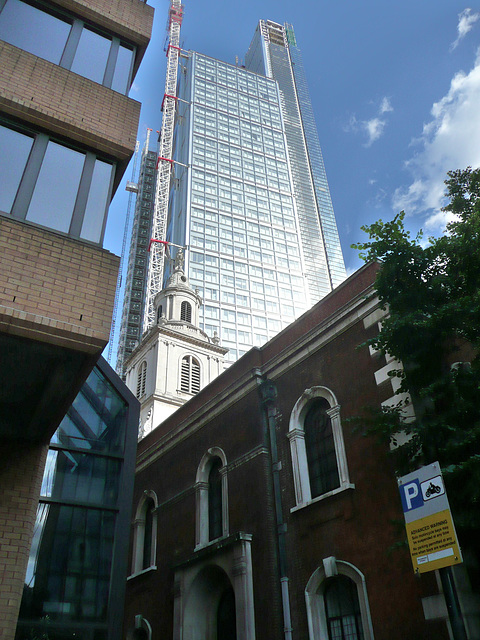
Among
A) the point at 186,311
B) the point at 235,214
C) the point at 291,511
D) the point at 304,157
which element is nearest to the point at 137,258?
the point at 235,214

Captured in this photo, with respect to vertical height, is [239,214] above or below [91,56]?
above

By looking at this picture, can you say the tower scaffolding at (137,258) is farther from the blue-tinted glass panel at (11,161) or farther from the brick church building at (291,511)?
the blue-tinted glass panel at (11,161)

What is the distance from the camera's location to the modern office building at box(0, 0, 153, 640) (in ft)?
23.5

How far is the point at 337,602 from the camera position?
12.8 m

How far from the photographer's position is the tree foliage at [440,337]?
30.9ft

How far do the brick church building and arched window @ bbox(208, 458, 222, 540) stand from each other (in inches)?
1.6

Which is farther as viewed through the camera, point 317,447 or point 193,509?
point 193,509

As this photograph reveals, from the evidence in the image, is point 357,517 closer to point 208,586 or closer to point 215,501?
point 215,501

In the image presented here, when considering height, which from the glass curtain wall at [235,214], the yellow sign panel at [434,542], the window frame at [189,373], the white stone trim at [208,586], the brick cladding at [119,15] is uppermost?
the glass curtain wall at [235,214]

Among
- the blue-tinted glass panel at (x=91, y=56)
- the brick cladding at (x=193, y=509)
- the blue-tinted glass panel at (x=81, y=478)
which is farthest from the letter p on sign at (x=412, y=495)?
the blue-tinted glass panel at (x=91, y=56)

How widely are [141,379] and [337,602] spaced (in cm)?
2676

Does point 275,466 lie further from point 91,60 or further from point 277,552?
point 91,60

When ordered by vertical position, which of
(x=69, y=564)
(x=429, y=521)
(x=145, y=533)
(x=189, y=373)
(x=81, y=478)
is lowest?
(x=429, y=521)

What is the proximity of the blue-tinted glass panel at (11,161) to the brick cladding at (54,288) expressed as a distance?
0.50m
